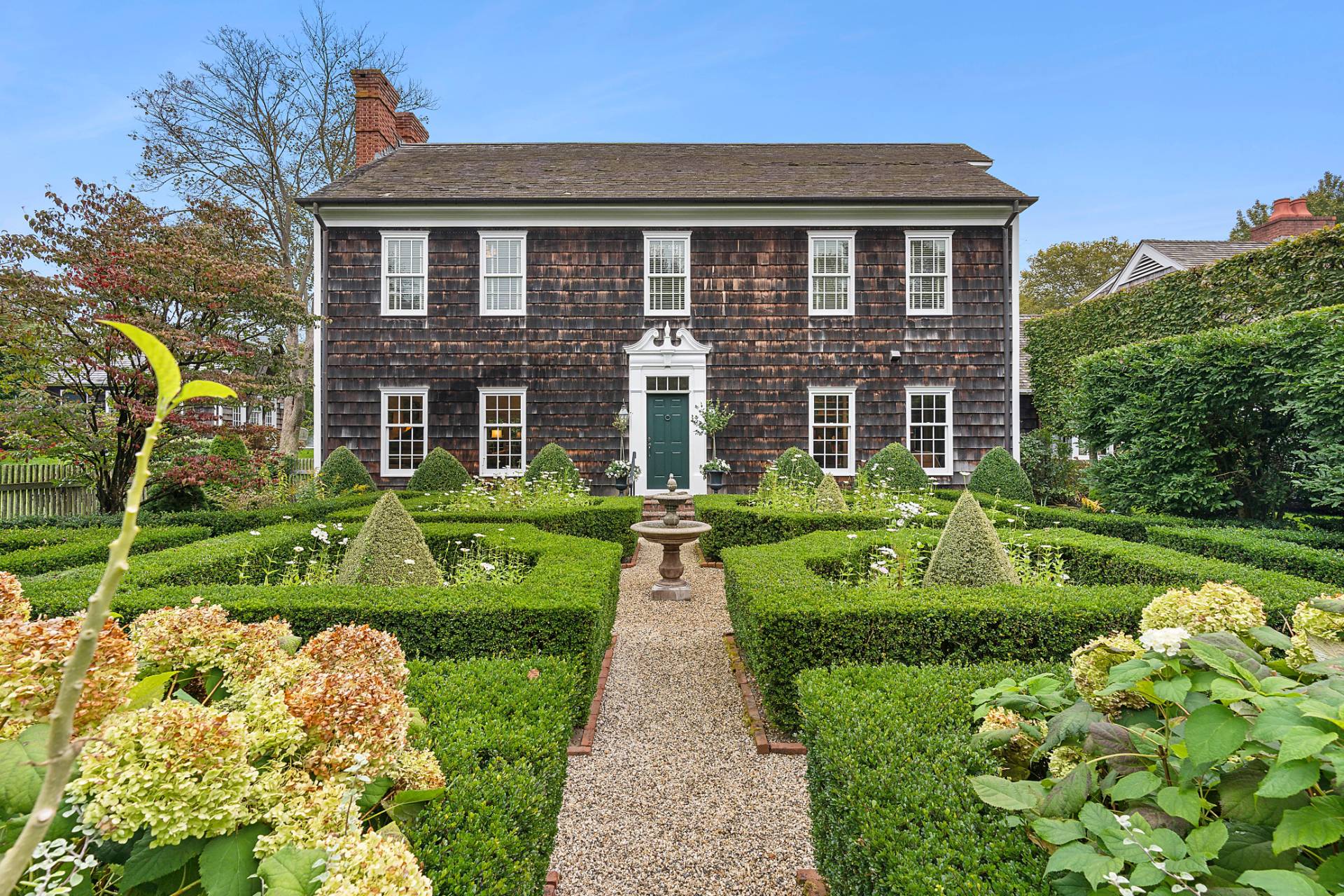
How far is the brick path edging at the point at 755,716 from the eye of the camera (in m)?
4.24

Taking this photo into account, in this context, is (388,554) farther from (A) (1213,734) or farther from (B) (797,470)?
(B) (797,470)

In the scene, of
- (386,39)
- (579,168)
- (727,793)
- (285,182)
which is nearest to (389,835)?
(727,793)

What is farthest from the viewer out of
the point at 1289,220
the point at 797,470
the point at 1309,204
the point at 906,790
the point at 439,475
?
the point at 1309,204

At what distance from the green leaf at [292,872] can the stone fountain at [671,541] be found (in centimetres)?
673

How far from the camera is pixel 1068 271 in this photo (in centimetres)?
3550

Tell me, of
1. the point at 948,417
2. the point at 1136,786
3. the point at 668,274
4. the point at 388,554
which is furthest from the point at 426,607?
the point at 948,417

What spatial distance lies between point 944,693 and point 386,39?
84.7 ft

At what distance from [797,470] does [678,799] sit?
833 centimetres

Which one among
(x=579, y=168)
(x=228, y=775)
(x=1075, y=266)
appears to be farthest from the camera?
(x=1075, y=266)

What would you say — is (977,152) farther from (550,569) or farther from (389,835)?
(389,835)

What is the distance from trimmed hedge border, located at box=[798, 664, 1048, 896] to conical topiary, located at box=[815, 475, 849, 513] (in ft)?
19.9

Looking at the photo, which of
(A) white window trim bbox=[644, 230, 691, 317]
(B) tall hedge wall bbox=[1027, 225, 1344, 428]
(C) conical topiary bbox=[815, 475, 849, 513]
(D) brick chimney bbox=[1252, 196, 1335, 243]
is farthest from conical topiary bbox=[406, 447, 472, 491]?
(D) brick chimney bbox=[1252, 196, 1335, 243]

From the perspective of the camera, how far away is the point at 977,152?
16844mm

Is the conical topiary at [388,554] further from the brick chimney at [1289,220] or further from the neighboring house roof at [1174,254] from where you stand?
the brick chimney at [1289,220]
